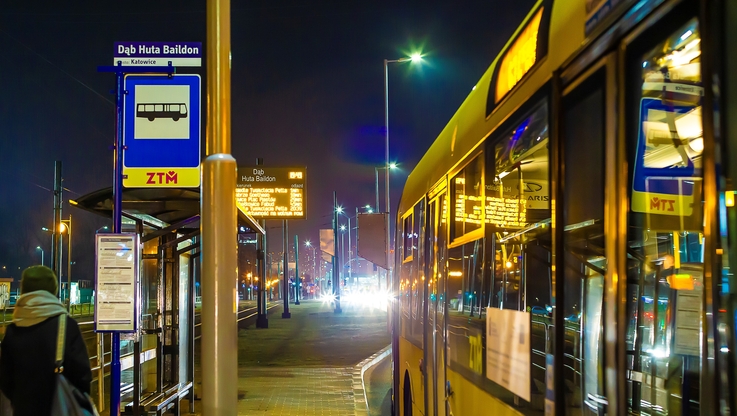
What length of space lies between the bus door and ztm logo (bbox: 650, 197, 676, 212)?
9.47 ft

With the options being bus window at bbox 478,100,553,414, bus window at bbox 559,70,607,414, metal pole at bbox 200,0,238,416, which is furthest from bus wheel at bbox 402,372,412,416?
bus window at bbox 559,70,607,414

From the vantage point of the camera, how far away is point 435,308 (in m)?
5.38

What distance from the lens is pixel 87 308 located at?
5541 centimetres

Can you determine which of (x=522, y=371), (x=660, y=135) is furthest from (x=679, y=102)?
(x=522, y=371)

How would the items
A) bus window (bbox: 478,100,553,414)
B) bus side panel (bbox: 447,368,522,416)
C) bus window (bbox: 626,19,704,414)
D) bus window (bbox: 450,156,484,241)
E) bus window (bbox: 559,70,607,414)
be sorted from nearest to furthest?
bus window (bbox: 626,19,704,414) < bus window (bbox: 559,70,607,414) < bus window (bbox: 478,100,553,414) < bus side panel (bbox: 447,368,522,416) < bus window (bbox: 450,156,484,241)

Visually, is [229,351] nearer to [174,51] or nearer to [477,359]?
[477,359]

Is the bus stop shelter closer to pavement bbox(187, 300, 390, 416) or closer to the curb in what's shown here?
pavement bbox(187, 300, 390, 416)

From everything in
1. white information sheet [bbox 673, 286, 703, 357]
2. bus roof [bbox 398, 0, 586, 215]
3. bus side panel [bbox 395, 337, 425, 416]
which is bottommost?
bus side panel [bbox 395, 337, 425, 416]

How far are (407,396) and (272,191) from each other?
1294 cm

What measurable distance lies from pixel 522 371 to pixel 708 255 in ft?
4.74

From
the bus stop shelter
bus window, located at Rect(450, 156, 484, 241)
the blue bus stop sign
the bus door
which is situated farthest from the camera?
the bus stop shelter

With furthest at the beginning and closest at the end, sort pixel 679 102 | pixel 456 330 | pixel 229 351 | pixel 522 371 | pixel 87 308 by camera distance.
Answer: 1. pixel 87 308
2. pixel 456 330
3. pixel 229 351
4. pixel 522 371
5. pixel 679 102

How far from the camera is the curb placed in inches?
416

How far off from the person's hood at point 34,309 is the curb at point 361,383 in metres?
6.66
